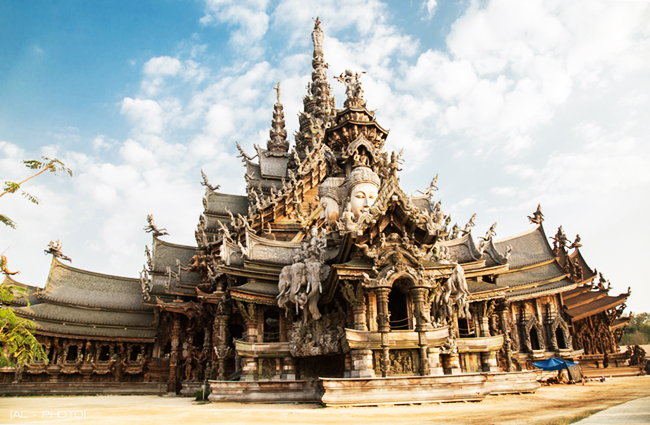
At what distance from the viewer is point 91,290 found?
25562mm

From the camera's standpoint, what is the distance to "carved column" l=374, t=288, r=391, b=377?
9.01 meters

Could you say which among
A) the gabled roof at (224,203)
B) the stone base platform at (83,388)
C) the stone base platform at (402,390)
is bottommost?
the stone base platform at (83,388)

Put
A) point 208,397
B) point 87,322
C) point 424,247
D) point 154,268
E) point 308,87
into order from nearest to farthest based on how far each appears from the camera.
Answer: point 424,247
point 208,397
point 87,322
point 154,268
point 308,87

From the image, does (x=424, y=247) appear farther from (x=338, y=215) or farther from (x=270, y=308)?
(x=270, y=308)

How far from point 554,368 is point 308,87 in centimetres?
2944

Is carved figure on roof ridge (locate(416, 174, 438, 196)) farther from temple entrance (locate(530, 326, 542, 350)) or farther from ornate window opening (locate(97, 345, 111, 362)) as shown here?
ornate window opening (locate(97, 345, 111, 362))

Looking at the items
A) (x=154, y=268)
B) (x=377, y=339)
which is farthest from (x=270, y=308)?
(x=154, y=268)

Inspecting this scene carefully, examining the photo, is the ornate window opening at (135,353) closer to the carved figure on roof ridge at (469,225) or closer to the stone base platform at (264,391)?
the stone base platform at (264,391)

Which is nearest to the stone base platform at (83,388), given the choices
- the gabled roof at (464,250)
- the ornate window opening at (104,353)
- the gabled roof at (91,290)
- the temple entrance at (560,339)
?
the ornate window opening at (104,353)

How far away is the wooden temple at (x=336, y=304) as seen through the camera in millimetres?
9594

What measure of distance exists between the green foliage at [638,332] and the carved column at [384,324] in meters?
51.6

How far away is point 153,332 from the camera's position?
23.0 metres

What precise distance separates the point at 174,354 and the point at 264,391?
948 cm

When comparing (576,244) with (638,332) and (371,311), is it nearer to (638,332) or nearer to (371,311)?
(371,311)
